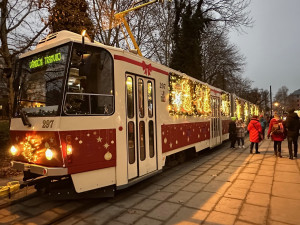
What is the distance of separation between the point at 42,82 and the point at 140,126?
7.53 feet

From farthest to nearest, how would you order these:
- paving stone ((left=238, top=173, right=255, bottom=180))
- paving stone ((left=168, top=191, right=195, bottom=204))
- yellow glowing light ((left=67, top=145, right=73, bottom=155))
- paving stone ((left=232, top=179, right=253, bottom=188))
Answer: paving stone ((left=238, top=173, right=255, bottom=180)), paving stone ((left=232, top=179, right=253, bottom=188)), paving stone ((left=168, top=191, right=195, bottom=204)), yellow glowing light ((left=67, top=145, right=73, bottom=155))

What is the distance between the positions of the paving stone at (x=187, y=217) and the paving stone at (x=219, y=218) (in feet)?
0.32

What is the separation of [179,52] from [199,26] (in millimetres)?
2948

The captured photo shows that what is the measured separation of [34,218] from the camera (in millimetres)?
3961

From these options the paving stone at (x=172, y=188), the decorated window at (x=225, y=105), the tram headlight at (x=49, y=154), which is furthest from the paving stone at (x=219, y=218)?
the decorated window at (x=225, y=105)

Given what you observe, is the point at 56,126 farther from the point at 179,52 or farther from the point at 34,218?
the point at 179,52

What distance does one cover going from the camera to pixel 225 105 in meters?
13.1

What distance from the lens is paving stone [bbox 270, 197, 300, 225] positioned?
3.68m

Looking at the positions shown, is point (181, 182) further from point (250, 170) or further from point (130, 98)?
point (130, 98)

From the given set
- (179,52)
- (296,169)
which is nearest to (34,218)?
(296,169)

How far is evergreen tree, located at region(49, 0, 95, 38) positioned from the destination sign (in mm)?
4907

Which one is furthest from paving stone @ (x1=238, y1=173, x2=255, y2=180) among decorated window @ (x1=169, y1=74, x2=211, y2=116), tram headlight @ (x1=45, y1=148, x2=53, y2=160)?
tram headlight @ (x1=45, y1=148, x2=53, y2=160)

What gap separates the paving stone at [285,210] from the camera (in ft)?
12.1

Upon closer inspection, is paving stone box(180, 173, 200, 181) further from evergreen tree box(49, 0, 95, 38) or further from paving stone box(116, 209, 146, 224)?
evergreen tree box(49, 0, 95, 38)
